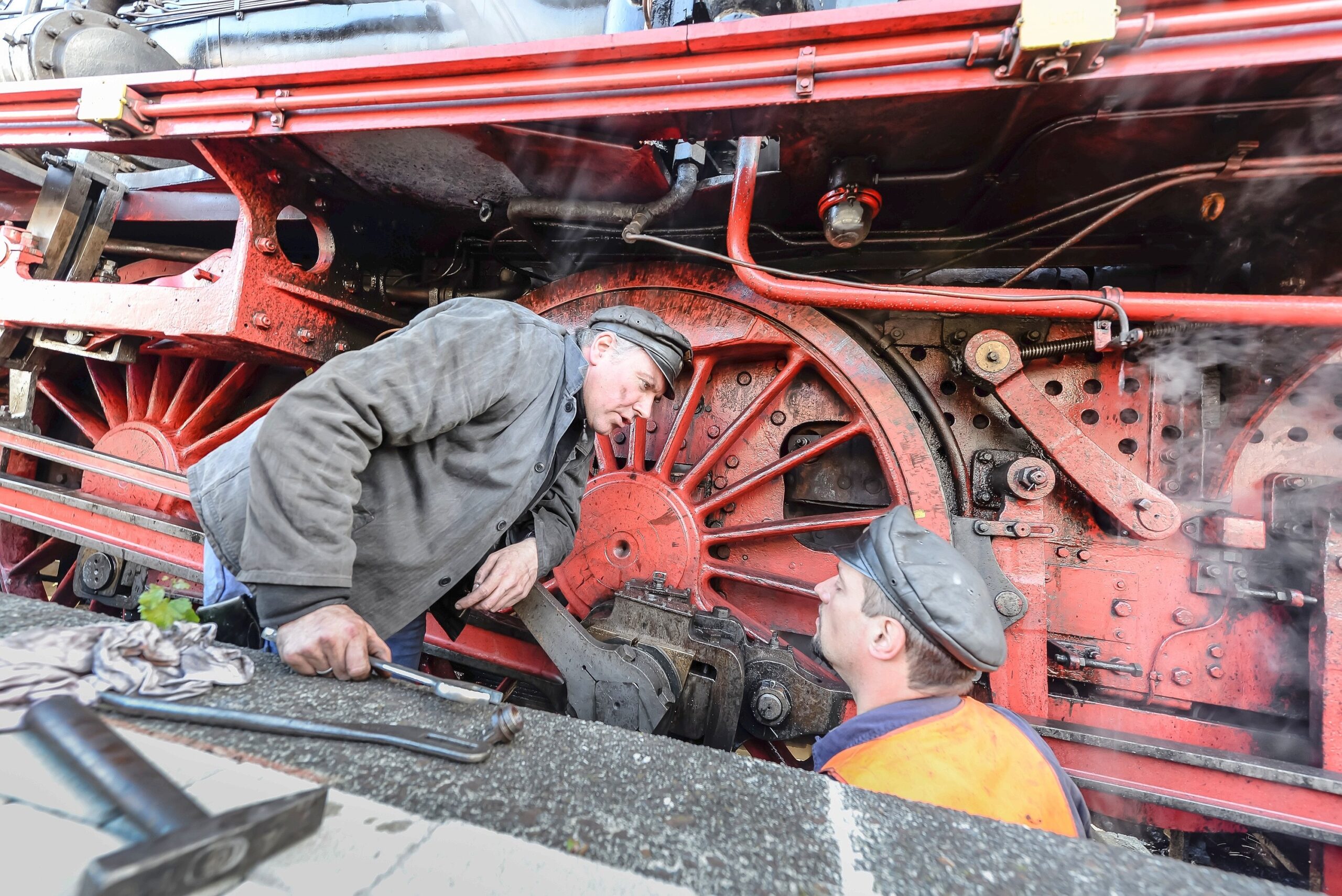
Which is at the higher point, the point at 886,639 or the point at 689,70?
the point at 689,70

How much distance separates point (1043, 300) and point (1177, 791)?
1.58m

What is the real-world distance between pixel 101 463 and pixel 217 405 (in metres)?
0.70

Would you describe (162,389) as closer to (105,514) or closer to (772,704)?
(105,514)

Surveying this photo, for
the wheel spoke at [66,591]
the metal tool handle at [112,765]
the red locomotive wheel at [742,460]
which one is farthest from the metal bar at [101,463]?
the metal tool handle at [112,765]

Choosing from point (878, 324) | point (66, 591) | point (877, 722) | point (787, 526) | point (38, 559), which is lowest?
point (66, 591)

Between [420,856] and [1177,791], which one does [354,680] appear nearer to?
[420,856]

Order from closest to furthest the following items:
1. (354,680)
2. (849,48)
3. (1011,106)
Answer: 1. (354,680)
2. (849,48)
3. (1011,106)

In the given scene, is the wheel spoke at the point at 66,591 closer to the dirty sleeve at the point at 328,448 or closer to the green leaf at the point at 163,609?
the green leaf at the point at 163,609

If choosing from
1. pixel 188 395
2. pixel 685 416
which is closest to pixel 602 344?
pixel 685 416

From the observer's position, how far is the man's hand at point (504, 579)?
5.43 feet

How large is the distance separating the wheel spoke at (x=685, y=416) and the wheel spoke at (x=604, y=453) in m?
0.26

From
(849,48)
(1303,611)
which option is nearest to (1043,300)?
(849,48)

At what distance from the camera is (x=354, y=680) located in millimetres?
Result: 1112

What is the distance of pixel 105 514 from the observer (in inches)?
91.0
